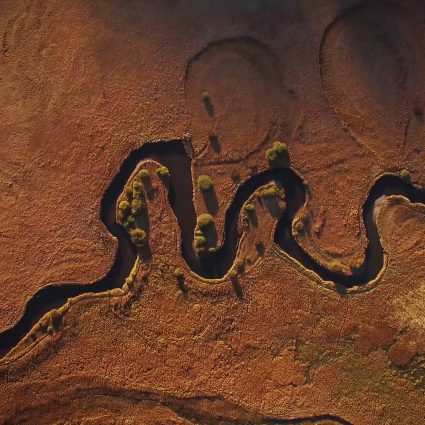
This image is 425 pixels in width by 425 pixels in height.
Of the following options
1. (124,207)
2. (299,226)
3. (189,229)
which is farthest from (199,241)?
(299,226)

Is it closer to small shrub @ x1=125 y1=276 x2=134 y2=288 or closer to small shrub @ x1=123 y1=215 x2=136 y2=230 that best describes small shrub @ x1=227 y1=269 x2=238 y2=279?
Answer: small shrub @ x1=125 y1=276 x2=134 y2=288

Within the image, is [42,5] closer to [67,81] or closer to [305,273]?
[67,81]

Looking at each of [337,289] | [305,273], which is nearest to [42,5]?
[305,273]

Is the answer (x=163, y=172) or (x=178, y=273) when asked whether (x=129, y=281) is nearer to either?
(x=178, y=273)

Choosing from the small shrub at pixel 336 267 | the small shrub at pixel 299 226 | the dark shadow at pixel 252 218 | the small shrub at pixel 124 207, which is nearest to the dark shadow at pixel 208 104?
the dark shadow at pixel 252 218

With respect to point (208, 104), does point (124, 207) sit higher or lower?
lower

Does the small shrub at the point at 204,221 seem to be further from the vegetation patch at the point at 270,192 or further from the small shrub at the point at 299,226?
the small shrub at the point at 299,226
